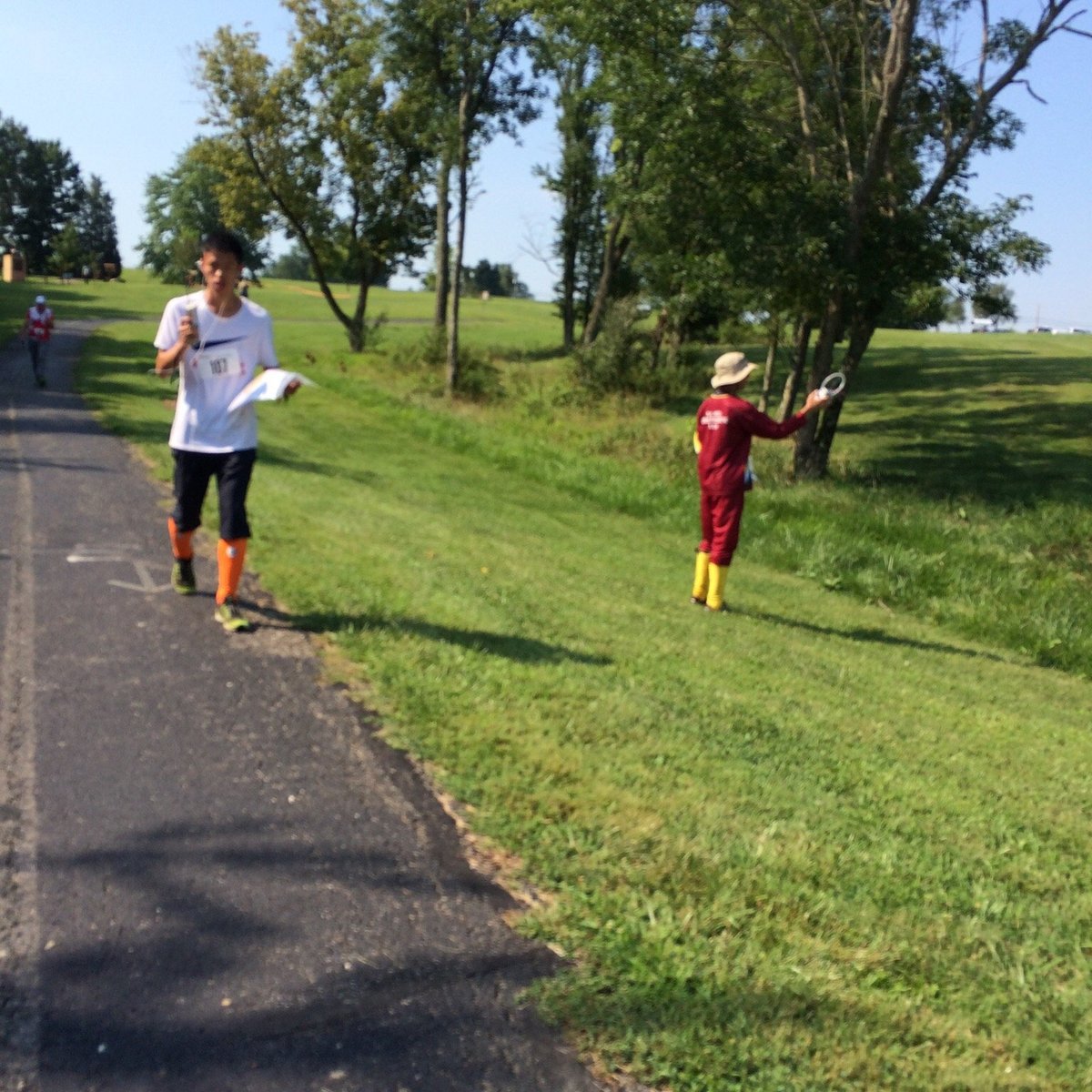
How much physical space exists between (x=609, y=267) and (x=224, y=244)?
34.3 metres

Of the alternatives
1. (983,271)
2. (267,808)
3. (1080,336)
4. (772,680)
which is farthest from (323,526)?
(1080,336)

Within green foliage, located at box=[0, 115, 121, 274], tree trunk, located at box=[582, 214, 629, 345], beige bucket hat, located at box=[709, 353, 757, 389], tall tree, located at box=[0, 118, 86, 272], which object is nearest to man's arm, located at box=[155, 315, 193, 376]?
beige bucket hat, located at box=[709, 353, 757, 389]

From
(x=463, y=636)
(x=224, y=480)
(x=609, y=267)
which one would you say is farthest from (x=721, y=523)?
(x=609, y=267)

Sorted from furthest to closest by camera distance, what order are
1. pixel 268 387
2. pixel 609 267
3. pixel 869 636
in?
pixel 609 267
pixel 869 636
pixel 268 387

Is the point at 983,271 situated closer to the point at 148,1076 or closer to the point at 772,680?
the point at 772,680

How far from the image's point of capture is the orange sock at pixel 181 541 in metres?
7.31

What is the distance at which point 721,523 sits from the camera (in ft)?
31.2

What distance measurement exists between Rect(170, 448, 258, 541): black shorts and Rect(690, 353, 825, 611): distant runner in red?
3.62 m

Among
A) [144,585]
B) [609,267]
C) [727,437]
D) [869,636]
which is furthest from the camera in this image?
[609,267]

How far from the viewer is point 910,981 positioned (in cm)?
374

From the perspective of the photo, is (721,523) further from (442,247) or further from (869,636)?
(442,247)

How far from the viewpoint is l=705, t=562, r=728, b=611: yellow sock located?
32.1 feet

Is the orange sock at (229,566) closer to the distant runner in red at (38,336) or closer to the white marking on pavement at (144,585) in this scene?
the white marking on pavement at (144,585)

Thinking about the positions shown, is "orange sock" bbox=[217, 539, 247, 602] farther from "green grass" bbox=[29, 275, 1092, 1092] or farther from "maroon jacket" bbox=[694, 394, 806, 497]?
"maroon jacket" bbox=[694, 394, 806, 497]
